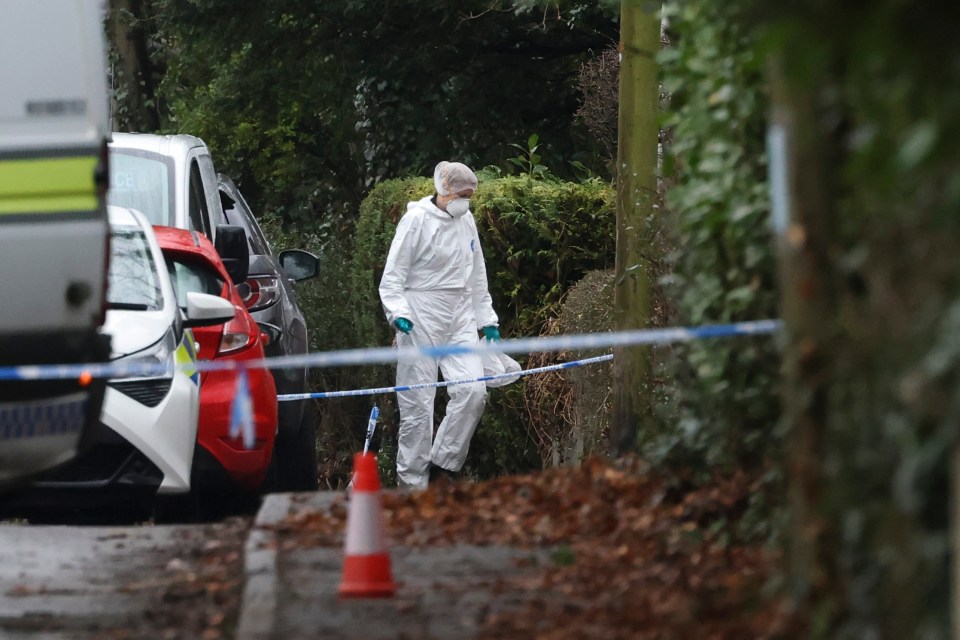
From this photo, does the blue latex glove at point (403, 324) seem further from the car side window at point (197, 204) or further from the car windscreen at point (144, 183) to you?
the car windscreen at point (144, 183)

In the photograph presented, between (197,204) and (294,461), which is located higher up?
(197,204)

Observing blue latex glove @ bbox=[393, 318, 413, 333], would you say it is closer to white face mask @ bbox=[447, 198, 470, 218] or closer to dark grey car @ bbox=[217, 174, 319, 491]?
dark grey car @ bbox=[217, 174, 319, 491]

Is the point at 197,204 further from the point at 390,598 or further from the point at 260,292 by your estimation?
the point at 390,598

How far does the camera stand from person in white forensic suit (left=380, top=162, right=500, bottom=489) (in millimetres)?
12047

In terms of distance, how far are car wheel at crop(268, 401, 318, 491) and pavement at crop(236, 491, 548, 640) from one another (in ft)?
12.7

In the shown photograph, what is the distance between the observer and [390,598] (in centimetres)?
569

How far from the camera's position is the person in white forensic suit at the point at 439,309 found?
39.5 feet

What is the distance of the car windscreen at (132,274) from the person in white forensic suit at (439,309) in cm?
347

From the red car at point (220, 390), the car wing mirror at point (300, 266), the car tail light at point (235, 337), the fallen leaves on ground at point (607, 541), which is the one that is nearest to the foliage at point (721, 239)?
the fallen leaves on ground at point (607, 541)

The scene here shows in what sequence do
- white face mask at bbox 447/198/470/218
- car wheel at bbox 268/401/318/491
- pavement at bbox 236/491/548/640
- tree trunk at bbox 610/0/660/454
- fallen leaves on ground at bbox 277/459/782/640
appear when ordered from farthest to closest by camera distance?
white face mask at bbox 447/198/470/218 < car wheel at bbox 268/401/318/491 < tree trunk at bbox 610/0/660/454 < pavement at bbox 236/491/548/640 < fallen leaves on ground at bbox 277/459/782/640

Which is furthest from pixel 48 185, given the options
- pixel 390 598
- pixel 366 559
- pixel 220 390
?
pixel 220 390

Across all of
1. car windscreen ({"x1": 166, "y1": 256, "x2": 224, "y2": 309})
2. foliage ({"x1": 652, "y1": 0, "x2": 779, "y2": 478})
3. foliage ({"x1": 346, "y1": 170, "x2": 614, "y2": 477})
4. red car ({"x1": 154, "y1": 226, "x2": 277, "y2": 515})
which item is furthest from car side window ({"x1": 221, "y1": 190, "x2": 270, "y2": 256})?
foliage ({"x1": 652, "y1": 0, "x2": 779, "y2": 478})

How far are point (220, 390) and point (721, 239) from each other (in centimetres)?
348

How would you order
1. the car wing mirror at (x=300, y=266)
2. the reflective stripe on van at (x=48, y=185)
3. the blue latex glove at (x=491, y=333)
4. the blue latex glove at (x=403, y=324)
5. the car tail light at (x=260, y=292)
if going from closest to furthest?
the reflective stripe on van at (x=48, y=185) < the car tail light at (x=260, y=292) < the blue latex glove at (x=403, y=324) < the blue latex glove at (x=491, y=333) < the car wing mirror at (x=300, y=266)
